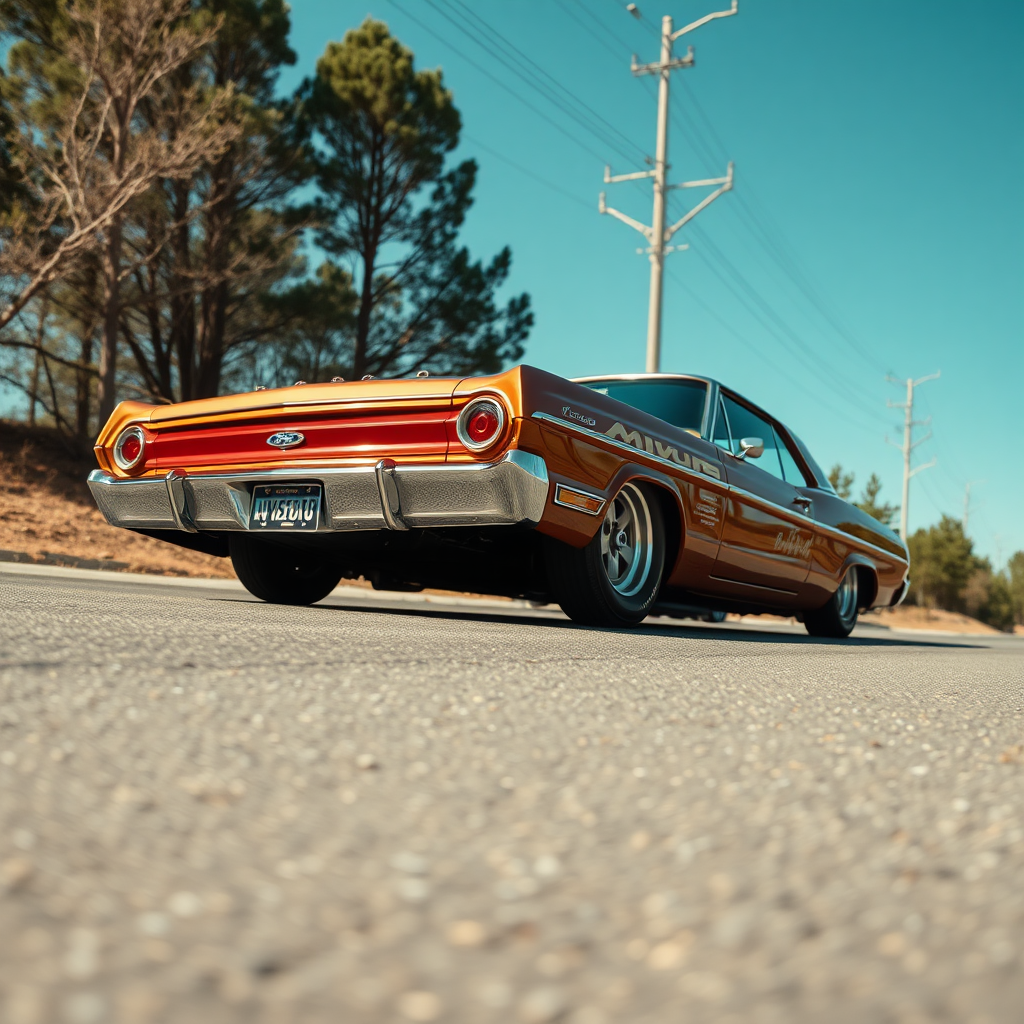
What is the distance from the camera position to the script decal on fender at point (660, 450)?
483 centimetres

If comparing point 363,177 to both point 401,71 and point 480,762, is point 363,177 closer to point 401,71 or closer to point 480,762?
point 401,71

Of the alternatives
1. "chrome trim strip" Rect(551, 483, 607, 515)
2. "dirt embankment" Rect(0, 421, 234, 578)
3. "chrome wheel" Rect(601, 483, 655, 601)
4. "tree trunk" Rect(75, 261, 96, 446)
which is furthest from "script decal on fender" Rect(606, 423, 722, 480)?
"tree trunk" Rect(75, 261, 96, 446)

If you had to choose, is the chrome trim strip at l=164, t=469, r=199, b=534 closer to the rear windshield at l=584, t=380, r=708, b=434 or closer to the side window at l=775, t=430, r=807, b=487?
the rear windshield at l=584, t=380, r=708, b=434

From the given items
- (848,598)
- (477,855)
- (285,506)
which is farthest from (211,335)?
(477,855)

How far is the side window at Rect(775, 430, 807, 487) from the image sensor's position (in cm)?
704

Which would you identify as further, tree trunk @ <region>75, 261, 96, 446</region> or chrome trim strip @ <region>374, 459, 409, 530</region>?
tree trunk @ <region>75, 261, 96, 446</region>

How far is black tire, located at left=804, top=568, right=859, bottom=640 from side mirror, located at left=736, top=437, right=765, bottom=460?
229 centimetres

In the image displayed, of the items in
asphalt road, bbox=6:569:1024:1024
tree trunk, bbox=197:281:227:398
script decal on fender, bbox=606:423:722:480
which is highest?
tree trunk, bbox=197:281:227:398

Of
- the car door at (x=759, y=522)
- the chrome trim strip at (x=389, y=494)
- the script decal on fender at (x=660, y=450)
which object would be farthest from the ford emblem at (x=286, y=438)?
the car door at (x=759, y=522)

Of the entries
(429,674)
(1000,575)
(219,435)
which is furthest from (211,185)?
(1000,575)

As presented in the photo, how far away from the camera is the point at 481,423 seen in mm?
4406

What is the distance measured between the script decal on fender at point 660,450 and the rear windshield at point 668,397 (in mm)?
397

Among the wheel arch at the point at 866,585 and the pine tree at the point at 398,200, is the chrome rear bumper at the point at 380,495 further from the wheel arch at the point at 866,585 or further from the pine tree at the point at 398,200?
the pine tree at the point at 398,200

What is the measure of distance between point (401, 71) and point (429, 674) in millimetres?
23774
